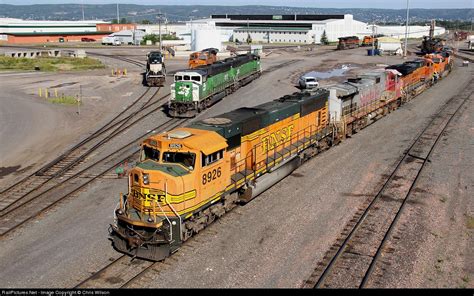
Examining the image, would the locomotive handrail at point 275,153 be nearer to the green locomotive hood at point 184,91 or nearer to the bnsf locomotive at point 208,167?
the bnsf locomotive at point 208,167

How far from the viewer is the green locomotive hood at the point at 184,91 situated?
3488cm

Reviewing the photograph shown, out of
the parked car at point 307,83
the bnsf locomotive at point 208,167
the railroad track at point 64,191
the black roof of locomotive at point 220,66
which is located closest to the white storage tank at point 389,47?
the black roof of locomotive at point 220,66

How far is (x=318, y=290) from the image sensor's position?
12.2 meters

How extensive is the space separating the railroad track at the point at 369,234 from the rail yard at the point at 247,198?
0.06 m

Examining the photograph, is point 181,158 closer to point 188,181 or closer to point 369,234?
point 188,181

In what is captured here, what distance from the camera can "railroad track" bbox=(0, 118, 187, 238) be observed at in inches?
677

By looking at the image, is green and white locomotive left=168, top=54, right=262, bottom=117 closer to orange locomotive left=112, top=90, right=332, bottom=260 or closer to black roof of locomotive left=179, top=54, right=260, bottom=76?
black roof of locomotive left=179, top=54, right=260, bottom=76

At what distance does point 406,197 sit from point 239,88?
30.4 m

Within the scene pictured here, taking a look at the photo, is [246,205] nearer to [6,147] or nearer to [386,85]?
[6,147]

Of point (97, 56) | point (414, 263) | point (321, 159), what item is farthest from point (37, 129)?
point (97, 56)

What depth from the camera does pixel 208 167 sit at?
1477cm

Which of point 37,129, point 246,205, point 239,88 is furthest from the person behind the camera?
point 239,88

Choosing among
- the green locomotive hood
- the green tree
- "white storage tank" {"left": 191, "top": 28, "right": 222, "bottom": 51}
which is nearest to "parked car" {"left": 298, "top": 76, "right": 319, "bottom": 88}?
the green locomotive hood

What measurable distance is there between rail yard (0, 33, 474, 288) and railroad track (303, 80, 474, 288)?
0.06m
